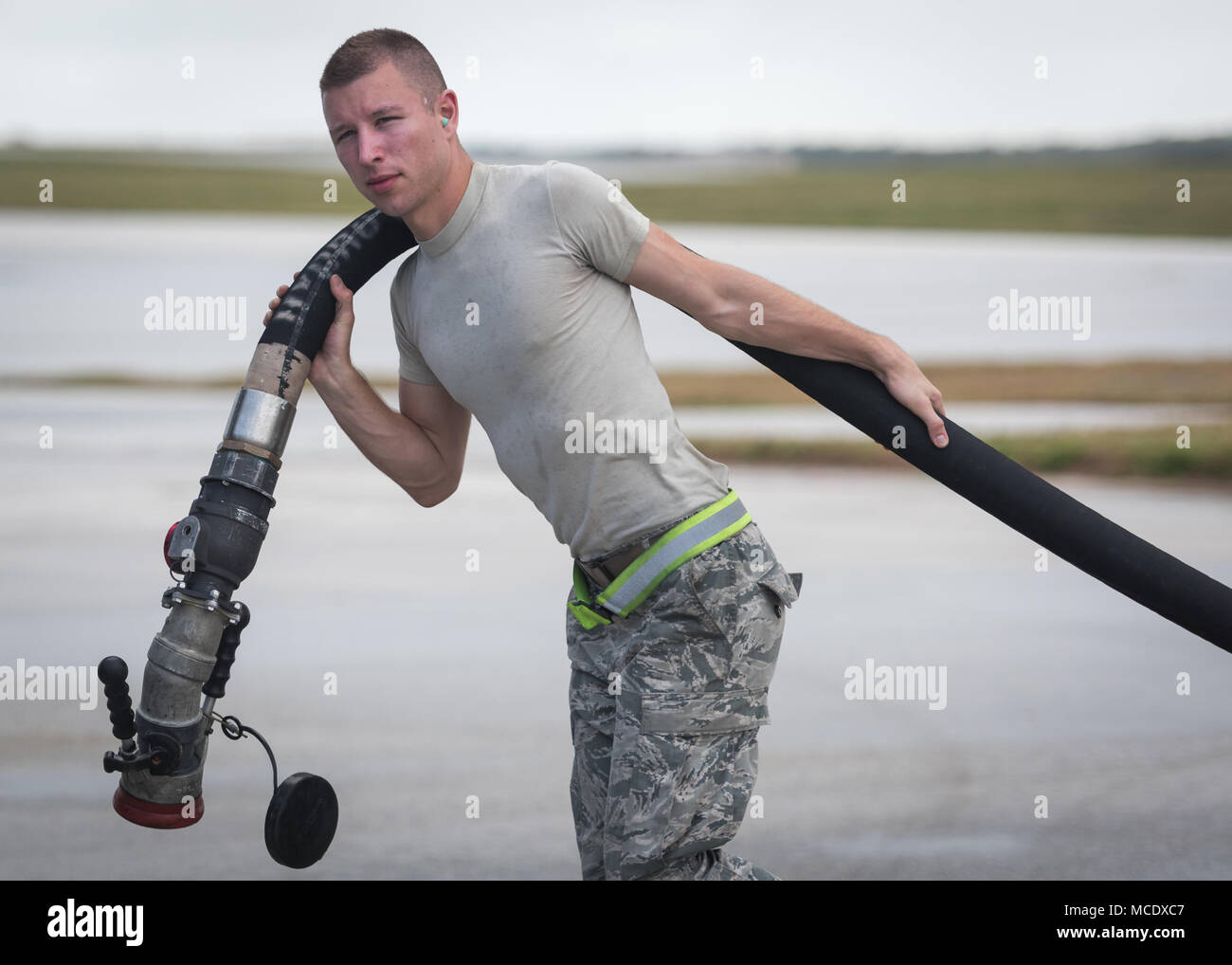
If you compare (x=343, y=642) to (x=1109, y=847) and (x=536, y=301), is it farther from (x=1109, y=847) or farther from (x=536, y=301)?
(x=536, y=301)

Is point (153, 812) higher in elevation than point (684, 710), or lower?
lower

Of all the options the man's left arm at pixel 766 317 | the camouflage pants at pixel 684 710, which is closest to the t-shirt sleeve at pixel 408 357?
the man's left arm at pixel 766 317

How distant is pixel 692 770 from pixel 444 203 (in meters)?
1.24

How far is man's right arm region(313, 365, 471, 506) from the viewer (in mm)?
3182

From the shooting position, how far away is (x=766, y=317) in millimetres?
2951

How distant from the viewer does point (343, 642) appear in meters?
7.15

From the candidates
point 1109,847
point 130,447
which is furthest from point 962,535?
point 130,447

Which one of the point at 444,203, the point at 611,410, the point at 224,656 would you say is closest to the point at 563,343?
the point at 611,410
